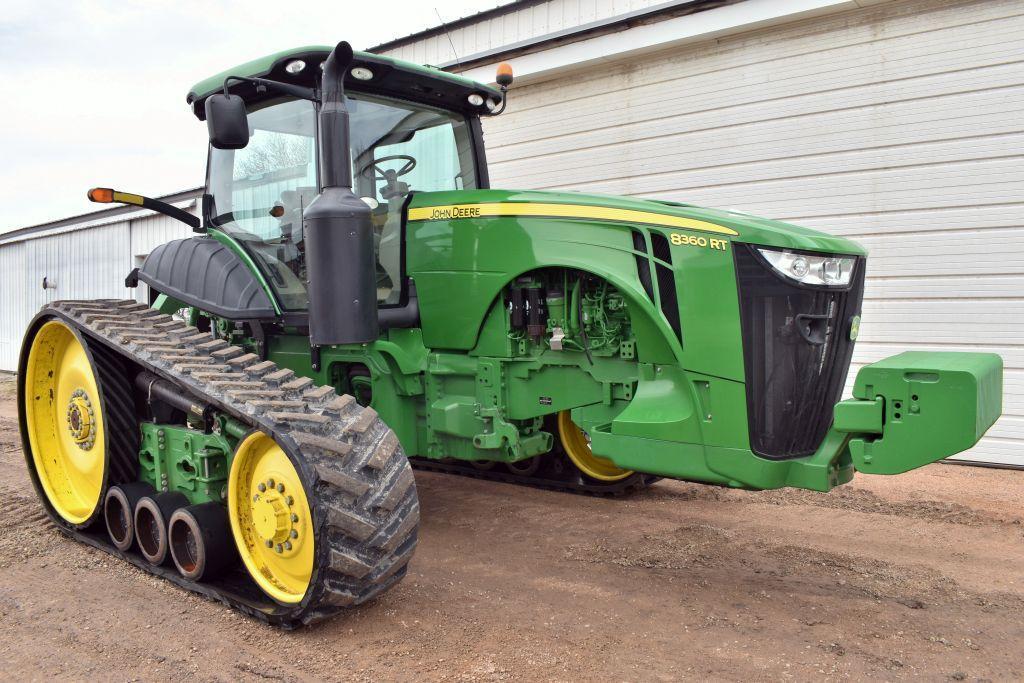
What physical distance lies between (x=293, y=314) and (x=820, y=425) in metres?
2.61

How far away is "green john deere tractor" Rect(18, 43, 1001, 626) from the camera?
11.0 ft

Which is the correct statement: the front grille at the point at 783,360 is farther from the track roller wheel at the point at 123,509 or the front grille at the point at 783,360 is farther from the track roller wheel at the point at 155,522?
the track roller wheel at the point at 123,509

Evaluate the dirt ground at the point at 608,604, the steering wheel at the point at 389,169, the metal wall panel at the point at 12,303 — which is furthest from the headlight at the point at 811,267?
the metal wall panel at the point at 12,303

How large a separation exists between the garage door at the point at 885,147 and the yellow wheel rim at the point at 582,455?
2.70 m

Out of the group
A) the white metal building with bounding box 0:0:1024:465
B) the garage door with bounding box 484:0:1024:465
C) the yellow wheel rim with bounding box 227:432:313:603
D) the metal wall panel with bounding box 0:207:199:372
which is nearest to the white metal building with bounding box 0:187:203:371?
the metal wall panel with bounding box 0:207:199:372

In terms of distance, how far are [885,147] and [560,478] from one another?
3689 millimetres

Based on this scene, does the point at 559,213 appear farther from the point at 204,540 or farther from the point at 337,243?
the point at 204,540

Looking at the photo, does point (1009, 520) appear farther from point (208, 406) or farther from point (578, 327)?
point (208, 406)

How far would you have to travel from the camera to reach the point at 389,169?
4508mm

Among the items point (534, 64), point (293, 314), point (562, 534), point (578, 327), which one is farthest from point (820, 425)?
point (534, 64)

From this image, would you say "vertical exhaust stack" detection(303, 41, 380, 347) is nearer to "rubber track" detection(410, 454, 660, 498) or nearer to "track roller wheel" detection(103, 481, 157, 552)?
"track roller wheel" detection(103, 481, 157, 552)

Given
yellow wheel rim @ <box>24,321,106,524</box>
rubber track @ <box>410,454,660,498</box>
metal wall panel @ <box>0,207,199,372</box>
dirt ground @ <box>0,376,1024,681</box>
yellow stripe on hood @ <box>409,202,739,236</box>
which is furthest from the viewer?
metal wall panel @ <box>0,207,199,372</box>

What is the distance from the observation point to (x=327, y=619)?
11.5 ft

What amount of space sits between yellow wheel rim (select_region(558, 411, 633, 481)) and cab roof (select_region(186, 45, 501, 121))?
204cm
